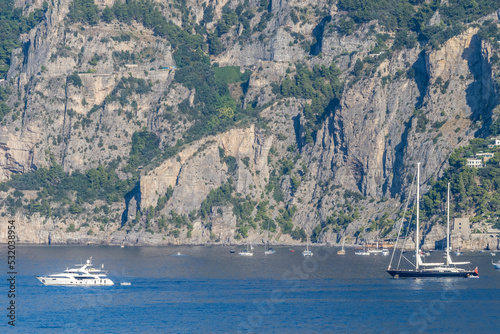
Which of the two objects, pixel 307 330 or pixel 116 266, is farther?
pixel 116 266

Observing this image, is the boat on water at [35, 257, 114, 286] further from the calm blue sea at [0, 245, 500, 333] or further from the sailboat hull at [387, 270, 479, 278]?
the sailboat hull at [387, 270, 479, 278]

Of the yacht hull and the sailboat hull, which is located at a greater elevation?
the sailboat hull

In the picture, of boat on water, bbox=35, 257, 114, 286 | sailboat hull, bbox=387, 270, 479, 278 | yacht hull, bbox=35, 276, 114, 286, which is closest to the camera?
yacht hull, bbox=35, 276, 114, 286

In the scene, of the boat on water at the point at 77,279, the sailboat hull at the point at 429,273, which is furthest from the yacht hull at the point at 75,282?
the sailboat hull at the point at 429,273

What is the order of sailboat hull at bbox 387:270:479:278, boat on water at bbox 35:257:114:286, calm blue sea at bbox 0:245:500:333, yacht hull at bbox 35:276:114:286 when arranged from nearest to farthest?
calm blue sea at bbox 0:245:500:333
yacht hull at bbox 35:276:114:286
boat on water at bbox 35:257:114:286
sailboat hull at bbox 387:270:479:278

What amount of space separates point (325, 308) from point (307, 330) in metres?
13.8

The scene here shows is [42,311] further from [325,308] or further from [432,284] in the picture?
[432,284]

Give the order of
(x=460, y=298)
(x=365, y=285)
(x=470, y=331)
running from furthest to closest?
(x=365, y=285) → (x=460, y=298) → (x=470, y=331)

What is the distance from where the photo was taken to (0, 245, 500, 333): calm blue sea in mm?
119956

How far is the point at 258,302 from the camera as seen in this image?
13600 centimetres

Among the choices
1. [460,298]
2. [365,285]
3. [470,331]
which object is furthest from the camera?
[365,285]

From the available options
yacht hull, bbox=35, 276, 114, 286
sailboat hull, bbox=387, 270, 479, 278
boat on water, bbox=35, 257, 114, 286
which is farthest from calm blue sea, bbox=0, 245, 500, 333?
boat on water, bbox=35, 257, 114, 286

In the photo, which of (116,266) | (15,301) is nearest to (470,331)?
(15,301)

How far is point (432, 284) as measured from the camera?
5994 inches
